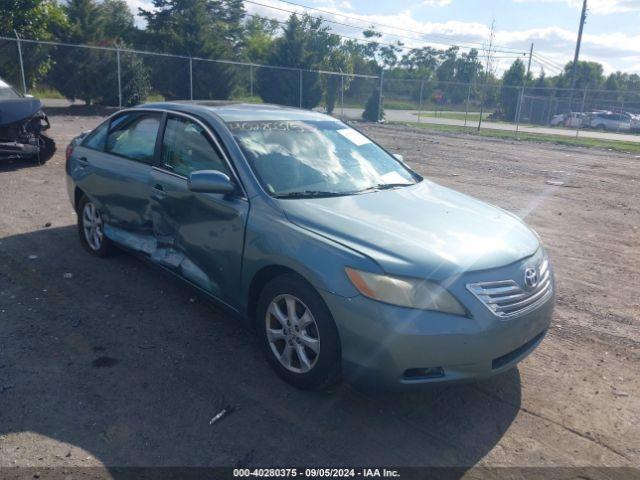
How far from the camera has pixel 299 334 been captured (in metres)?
3.30

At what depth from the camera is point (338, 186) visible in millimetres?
3941

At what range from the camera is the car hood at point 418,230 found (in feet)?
9.86

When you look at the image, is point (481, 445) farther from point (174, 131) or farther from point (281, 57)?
point (281, 57)

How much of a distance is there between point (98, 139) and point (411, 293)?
3.96m

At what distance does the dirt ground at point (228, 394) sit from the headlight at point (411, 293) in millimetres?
475

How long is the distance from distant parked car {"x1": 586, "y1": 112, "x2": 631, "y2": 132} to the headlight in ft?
121

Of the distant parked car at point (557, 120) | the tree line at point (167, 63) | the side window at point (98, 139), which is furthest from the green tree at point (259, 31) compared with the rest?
the side window at point (98, 139)

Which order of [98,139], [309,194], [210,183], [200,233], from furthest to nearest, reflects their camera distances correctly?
1. [98,139]
2. [200,233]
3. [309,194]
4. [210,183]

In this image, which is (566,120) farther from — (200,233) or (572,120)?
(200,233)

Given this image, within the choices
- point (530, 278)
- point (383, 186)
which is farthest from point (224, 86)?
point (530, 278)

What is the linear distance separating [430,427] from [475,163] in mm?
12025

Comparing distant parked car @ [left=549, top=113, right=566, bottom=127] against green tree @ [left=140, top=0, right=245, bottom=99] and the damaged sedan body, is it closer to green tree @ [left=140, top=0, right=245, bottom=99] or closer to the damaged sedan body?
green tree @ [left=140, top=0, right=245, bottom=99]

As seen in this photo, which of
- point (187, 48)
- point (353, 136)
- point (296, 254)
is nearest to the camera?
point (296, 254)

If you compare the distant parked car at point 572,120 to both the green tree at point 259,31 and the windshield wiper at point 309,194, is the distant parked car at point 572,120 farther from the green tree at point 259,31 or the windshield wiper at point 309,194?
the windshield wiper at point 309,194
